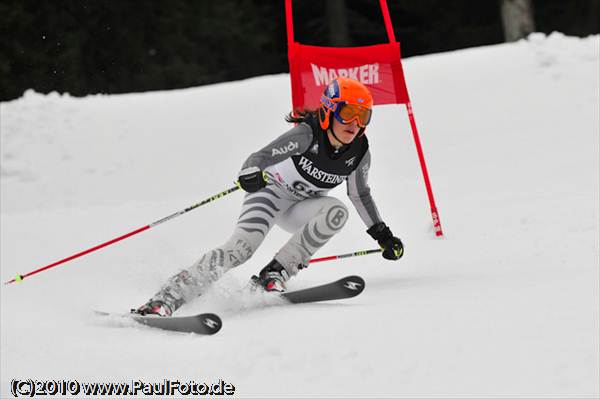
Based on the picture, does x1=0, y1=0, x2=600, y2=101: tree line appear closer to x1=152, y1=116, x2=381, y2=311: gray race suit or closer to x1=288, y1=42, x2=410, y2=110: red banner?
x1=288, y1=42, x2=410, y2=110: red banner

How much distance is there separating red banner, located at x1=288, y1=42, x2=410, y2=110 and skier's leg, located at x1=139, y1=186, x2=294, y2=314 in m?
1.80

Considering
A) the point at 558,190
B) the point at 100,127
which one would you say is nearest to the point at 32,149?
the point at 100,127

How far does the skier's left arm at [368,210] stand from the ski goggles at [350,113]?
0.40 meters

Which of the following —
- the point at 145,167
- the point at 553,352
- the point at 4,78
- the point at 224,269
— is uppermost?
the point at 4,78

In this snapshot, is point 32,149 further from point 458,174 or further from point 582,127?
point 582,127

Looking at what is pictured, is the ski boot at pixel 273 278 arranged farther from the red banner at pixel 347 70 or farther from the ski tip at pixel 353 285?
the red banner at pixel 347 70

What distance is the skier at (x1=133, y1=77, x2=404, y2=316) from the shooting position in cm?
466

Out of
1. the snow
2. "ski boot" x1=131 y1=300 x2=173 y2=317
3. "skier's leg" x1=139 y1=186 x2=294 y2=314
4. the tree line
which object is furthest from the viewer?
the tree line

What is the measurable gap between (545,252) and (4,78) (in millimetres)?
13416

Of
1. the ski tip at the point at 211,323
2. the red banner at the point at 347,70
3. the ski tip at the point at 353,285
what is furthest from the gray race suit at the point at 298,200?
the red banner at the point at 347,70

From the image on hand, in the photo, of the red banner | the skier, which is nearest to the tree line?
the red banner

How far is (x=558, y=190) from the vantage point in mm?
7496

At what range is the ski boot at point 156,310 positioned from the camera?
14.2ft

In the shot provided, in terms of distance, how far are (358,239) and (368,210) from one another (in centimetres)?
191
